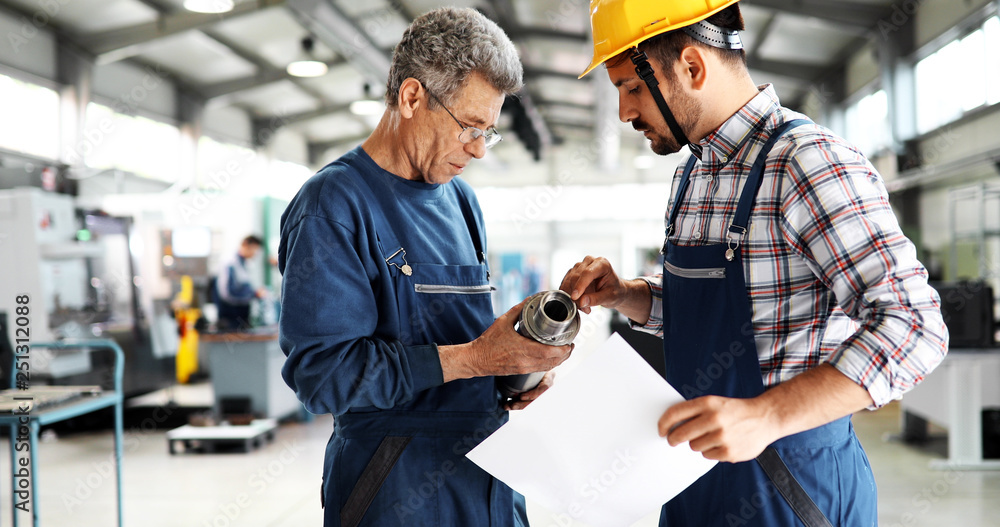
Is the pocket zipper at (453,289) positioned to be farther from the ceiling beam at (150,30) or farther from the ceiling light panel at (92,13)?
the ceiling light panel at (92,13)

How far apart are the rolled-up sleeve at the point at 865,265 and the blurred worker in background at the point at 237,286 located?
6.55 m

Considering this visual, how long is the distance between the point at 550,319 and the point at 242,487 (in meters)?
4.13

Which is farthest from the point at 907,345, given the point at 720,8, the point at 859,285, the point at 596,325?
the point at 596,325

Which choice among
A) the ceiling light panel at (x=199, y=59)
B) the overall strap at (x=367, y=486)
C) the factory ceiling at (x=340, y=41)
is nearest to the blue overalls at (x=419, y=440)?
the overall strap at (x=367, y=486)

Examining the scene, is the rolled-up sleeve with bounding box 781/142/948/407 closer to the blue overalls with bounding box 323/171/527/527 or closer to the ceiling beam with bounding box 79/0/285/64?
the blue overalls with bounding box 323/171/527/527

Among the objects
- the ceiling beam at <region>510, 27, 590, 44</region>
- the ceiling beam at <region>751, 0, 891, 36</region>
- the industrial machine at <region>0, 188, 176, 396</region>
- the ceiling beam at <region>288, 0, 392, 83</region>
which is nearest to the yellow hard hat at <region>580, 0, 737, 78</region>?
the ceiling beam at <region>288, 0, 392, 83</region>

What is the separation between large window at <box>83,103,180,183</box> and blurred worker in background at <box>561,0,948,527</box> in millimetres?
8978

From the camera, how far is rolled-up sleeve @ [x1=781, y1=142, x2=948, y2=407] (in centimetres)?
89

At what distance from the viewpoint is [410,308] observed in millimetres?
1301

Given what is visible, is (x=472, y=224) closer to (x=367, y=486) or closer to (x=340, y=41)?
(x=367, y=486)

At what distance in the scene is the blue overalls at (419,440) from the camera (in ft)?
4.18

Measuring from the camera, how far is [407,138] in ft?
4.58

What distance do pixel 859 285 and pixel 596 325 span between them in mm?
13713

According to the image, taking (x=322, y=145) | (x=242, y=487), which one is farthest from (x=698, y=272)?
(x=322, y=145)
